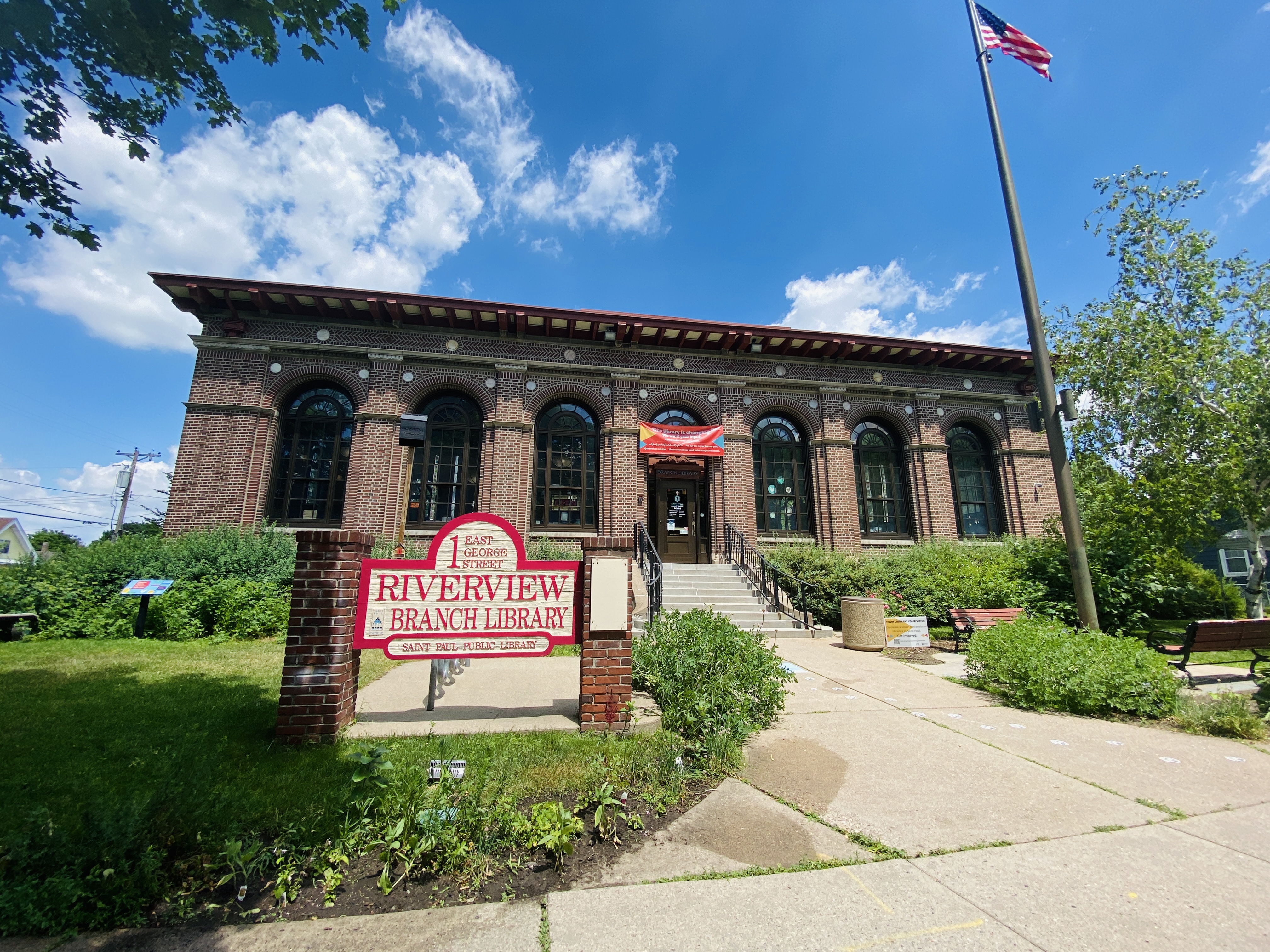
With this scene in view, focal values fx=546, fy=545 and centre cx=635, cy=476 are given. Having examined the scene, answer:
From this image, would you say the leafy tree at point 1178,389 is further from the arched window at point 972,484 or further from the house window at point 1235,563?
the house window at point 1235,563

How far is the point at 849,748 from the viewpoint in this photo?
456 cm

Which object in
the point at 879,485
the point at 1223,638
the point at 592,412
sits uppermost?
the point at 592,412

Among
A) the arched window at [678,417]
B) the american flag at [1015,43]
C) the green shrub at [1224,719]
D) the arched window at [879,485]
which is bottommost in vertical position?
the green shrub at [1224,719]

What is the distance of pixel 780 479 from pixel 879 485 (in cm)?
334

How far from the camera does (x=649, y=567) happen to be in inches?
468

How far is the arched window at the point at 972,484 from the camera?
1761 centimetres

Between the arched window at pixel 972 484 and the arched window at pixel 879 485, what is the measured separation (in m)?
1.77

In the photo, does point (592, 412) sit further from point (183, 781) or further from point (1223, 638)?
point (183, 781)

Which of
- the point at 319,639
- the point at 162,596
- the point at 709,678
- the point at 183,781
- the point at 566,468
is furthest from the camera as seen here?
the point at 566,468

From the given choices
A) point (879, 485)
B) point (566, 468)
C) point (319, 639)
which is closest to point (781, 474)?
point (879, 485)

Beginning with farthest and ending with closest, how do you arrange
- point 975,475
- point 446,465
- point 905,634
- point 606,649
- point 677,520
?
point 975,475, point 677,520, point 446,465, point 905,634, point 606,649

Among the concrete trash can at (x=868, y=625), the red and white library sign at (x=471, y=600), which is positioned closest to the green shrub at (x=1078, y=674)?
the concrete trash can at (x=868, y=625)

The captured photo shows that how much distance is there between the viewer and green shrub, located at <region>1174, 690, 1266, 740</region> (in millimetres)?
5020

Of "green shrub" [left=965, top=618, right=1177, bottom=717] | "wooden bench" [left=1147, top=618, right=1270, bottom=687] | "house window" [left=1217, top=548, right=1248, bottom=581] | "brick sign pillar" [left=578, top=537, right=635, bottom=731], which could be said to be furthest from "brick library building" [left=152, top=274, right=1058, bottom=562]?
"house window" [left=1217, top=548, right=1248, bottom=581]
